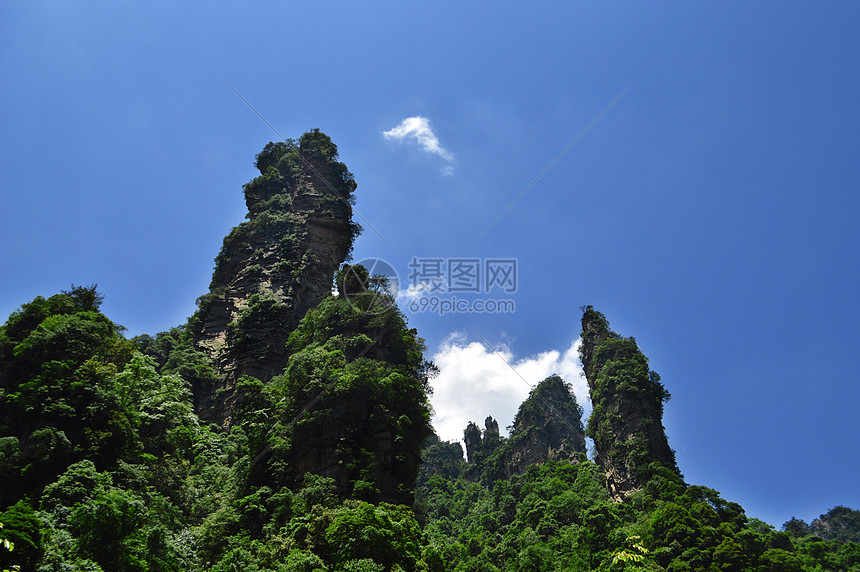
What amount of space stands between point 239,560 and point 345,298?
1705cm

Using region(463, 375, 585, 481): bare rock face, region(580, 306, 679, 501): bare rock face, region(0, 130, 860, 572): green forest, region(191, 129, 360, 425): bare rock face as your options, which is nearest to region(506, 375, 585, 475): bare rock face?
region(463, 375, 585, 481): bare rock face

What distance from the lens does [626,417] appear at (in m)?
48.8

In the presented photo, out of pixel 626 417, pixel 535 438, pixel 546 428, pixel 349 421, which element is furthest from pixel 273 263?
pixel 546 428

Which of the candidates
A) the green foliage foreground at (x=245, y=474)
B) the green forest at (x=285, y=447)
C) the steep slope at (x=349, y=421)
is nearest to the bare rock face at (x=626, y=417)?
the green forest at (x=285, y=447)

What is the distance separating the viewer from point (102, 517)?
1414 cm

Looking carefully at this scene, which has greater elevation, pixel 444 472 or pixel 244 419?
pixel 444 472

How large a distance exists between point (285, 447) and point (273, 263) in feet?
63.2

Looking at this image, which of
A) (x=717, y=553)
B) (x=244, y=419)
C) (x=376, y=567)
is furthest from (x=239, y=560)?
(x=717, y=553)

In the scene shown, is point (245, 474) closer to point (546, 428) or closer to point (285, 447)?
point (285, 447)

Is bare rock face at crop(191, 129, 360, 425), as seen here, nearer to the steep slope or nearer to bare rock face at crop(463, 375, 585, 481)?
the steep slope

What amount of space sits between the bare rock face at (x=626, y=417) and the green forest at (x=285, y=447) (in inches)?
7.7

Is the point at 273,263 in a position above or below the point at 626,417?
above

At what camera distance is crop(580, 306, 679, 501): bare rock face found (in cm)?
4534

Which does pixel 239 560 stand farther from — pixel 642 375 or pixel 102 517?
pixel 642 375
